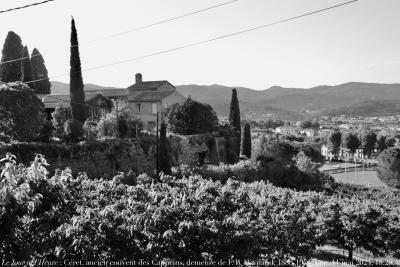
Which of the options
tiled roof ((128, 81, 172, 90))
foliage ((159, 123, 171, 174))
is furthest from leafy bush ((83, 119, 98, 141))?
tiled roof ((128, 81, 172, 90))

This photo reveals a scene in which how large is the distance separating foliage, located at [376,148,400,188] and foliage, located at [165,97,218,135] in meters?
39.3

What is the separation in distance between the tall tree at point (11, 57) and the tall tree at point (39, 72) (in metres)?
4.78

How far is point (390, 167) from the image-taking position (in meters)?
62.2

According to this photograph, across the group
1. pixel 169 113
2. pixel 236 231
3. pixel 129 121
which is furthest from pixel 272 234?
pixel 169 113

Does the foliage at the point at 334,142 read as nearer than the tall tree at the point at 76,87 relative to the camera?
No

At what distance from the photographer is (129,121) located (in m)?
31.8

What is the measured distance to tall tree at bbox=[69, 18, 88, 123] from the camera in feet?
104

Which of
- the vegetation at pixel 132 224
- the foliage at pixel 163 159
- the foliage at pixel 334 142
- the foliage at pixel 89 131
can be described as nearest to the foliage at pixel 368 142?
the foliage at pixel 334 142

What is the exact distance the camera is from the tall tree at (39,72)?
1960 inches

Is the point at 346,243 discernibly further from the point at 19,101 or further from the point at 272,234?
the point at 19,101

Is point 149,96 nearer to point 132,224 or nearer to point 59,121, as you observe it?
point 59,121

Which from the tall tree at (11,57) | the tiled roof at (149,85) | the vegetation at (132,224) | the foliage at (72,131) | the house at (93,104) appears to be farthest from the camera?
the tiled roof at (149,85)

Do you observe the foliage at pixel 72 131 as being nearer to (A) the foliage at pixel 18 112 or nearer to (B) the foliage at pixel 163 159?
(A) the foliage at pixel 18 112

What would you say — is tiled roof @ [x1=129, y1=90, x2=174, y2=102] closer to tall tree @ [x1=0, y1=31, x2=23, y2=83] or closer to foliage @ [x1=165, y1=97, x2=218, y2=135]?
foliage @ [x1=165, y1=97, x2=218, y2=135]
